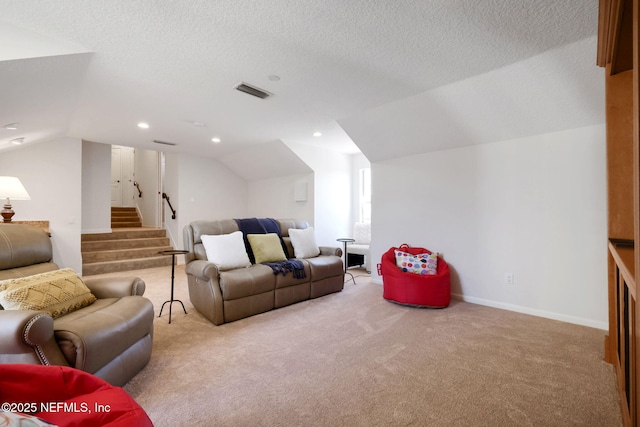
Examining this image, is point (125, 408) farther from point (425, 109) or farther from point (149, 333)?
point (425, 109)

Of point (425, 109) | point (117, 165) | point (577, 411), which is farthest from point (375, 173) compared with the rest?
point (117, 165)

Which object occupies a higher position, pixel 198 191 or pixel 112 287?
pixel 198 191

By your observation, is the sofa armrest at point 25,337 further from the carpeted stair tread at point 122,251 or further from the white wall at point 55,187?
the white wall at point 55,187

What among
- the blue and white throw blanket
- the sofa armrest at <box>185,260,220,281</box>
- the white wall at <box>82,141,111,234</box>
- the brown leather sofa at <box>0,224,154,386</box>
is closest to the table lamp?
the brown leather sofa at <box>0,224,154,386</box>

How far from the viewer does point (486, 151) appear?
Result: 3404 millimetres

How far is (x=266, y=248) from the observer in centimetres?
362

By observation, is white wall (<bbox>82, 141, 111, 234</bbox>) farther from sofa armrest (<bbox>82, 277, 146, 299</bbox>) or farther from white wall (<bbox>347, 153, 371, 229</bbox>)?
white wall (<bbox>347, 153, 371, 229</bbox>)

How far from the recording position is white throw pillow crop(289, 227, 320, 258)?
3.94m

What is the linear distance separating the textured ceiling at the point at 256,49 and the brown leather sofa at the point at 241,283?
1.65 metres

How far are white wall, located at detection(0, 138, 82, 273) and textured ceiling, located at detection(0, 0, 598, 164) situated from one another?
116cm

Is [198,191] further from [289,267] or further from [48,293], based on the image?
[48,293]

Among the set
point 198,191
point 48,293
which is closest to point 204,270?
point 48,293

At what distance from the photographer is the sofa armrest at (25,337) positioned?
1.32 metres

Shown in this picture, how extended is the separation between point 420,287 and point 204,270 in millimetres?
2355
